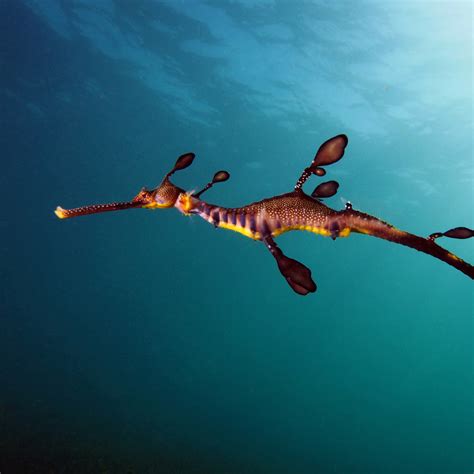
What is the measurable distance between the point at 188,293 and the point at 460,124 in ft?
236

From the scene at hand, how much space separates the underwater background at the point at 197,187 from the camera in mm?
18531

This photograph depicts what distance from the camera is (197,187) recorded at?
184cm

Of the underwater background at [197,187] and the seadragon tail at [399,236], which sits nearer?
the seadragon tail at [399,236]

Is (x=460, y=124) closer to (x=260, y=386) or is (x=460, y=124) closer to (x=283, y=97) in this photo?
(x=283, y=97)

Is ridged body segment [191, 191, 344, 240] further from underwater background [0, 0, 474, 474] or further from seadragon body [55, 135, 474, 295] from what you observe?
underwater background [0, 0, 474, 474]

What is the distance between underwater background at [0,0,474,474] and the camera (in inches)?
730

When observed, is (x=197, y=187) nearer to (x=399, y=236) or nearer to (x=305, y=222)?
(x=305, y=222)

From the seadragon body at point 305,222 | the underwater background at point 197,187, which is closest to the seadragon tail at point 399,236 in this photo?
the seadragon body at point 305,222

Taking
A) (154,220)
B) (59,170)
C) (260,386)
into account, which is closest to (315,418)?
(260,386)

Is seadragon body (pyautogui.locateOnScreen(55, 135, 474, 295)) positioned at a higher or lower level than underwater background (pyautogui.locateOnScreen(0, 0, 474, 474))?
lower

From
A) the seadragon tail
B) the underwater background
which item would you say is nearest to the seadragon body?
the seadragon tail

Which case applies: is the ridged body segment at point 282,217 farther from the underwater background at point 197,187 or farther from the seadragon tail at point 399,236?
the underwater background at point 197,187

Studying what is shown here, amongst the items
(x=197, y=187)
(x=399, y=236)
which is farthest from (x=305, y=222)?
(x=197, y=187)

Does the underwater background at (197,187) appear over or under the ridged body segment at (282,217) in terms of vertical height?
over
